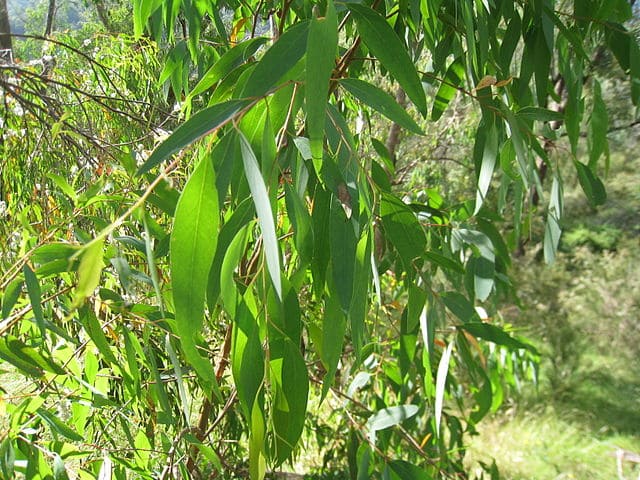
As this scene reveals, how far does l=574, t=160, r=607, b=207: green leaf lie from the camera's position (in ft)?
2.04

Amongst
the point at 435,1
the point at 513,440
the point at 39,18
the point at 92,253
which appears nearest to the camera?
the point at 92,253

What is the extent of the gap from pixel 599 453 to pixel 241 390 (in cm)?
287

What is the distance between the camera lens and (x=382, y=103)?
36cm

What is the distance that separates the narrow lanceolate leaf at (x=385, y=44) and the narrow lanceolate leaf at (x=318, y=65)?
8 cm

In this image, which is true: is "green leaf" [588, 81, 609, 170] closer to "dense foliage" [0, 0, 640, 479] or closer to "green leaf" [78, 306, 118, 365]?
"dense foliage" [0, 0, 640, 479]

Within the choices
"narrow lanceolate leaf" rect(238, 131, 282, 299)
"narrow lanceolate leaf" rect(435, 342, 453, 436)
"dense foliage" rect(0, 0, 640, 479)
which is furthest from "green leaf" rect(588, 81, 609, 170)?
"narrow lanceolate leaf" rect(238, 131, 282, 299)

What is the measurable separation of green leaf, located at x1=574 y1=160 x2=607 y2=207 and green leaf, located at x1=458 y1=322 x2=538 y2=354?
0.53 feet

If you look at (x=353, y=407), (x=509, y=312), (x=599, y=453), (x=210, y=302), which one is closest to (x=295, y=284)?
(x=210, y=302)

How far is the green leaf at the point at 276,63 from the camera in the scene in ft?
1.02

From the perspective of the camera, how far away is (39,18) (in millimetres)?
7578

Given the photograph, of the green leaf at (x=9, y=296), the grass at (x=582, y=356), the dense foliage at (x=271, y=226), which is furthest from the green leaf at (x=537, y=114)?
the grass at (x=582, y=356)

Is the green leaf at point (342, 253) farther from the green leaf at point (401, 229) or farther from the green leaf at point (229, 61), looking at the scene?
the green leaf at point (229, 61)

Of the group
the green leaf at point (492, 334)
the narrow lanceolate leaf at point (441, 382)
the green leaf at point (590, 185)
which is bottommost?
the narrow lanceolate leaf at point (441, 382)

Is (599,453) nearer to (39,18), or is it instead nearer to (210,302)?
(210,302)
